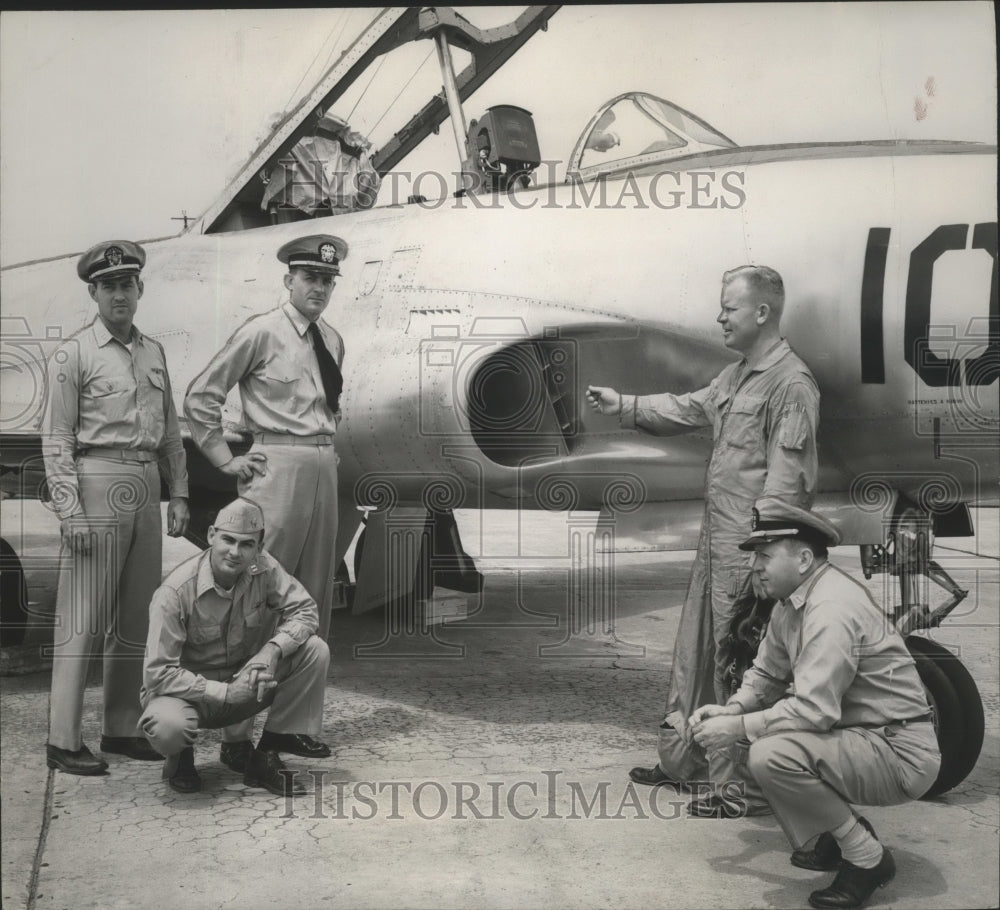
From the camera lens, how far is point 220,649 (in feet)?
12.5

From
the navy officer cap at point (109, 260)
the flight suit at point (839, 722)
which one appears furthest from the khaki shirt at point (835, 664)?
the navy officer cap at point (109, 260)

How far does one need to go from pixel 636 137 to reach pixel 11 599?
3.98 m

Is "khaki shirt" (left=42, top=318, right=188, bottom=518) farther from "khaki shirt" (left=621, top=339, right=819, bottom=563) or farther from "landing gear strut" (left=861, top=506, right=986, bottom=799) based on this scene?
"landing gear strut" (left=861, top=506, right=986, bottom=799)

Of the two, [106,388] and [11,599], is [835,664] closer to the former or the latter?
[106,388]

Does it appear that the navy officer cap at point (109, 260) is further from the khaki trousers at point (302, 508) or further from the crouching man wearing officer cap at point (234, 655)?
the crouching man wearing officer cap at point (234, 655)

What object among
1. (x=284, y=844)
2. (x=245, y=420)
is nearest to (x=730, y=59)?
(x=245, y=420)

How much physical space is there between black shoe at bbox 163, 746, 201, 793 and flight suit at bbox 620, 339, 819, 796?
63.7 inches

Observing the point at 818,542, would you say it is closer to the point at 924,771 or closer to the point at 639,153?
the point at 924,771

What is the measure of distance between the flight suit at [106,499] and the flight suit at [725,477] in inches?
67.8

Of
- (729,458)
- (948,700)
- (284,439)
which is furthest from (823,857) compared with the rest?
(284,439)

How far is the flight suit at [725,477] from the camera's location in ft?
11.7

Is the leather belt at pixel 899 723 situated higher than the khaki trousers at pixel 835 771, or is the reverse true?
the leather belt at pixel 899 723

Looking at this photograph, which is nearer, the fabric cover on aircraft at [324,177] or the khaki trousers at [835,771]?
the khaki trousers at [835,771]

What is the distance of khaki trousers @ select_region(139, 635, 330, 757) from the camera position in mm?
3619
